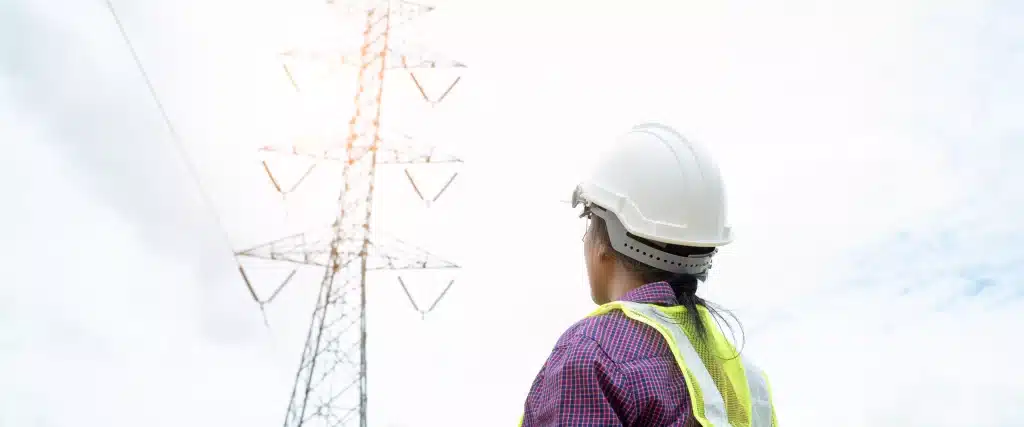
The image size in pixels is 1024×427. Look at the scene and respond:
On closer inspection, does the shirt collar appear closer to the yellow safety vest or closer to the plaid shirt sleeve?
the yellow safety vest

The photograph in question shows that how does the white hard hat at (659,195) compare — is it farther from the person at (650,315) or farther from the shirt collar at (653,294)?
the shirt collar at (653,294)

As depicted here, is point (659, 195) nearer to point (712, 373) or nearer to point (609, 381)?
point (712, 373)

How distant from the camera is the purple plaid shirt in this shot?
2.46 metres

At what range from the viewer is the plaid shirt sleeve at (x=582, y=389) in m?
2.45

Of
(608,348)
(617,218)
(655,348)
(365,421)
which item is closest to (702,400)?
(655,348)

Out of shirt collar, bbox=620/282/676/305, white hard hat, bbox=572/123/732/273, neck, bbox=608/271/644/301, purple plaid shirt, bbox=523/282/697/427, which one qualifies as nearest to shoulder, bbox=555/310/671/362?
purple plaid shirt, bbox=523/282/697/427

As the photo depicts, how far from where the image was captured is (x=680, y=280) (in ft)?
10.3

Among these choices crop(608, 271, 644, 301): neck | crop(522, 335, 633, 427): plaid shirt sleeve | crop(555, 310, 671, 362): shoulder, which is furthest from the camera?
crop(608, 271, 644, 301): neck

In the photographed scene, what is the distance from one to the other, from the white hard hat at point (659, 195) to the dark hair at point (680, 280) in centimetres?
2

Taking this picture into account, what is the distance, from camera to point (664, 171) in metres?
3.36

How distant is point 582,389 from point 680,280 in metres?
0.83

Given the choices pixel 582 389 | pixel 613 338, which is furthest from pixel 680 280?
pixel 582 389

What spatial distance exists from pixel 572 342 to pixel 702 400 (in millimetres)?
488

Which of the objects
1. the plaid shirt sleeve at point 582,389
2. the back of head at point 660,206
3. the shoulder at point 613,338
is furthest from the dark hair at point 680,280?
the plaid shirt sleeve at point 582,389
